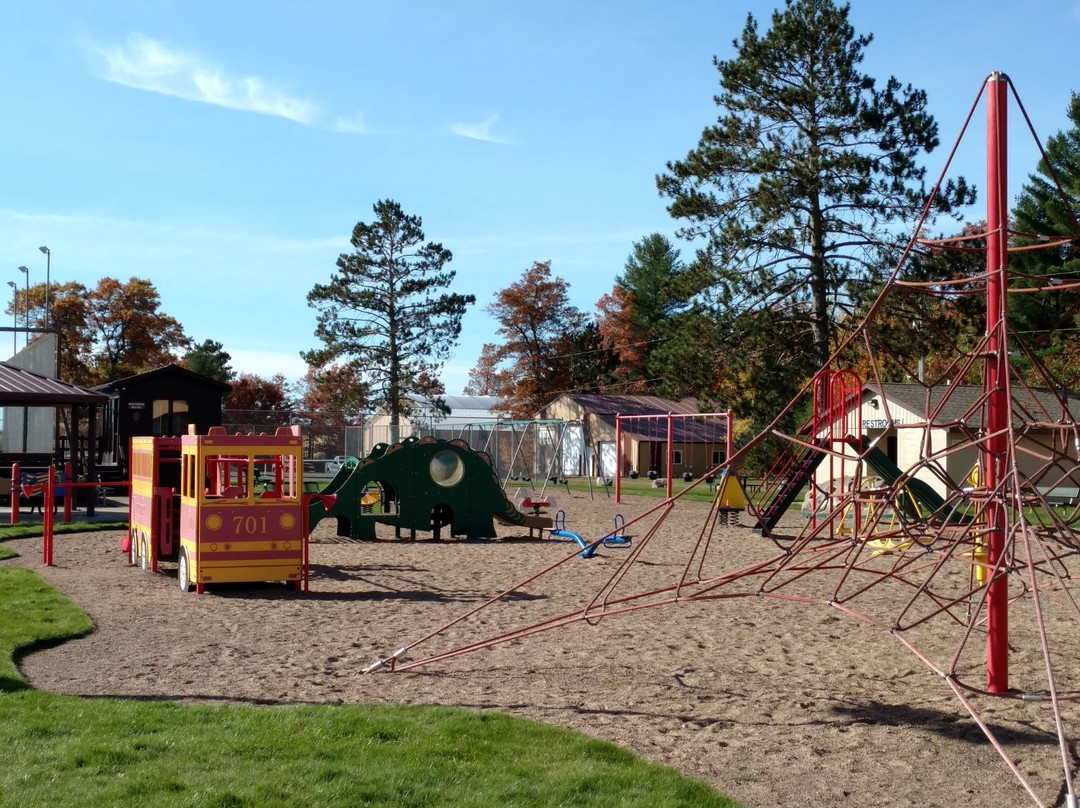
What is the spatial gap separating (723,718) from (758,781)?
1.29m

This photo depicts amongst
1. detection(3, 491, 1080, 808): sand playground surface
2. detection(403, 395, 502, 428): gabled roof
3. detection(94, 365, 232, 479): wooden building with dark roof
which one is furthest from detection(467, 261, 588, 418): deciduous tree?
detection(3, 491, 1080, 808): sand playground surface

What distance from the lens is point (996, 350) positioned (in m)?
7.09

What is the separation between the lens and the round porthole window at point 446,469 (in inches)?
763

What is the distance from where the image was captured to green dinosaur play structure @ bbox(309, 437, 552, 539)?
750 inches

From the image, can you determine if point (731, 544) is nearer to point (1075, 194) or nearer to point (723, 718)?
point (723, 718)

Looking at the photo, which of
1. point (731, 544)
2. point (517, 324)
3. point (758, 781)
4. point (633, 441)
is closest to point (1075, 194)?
point (633, 441)

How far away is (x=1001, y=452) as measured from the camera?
712 centimetres

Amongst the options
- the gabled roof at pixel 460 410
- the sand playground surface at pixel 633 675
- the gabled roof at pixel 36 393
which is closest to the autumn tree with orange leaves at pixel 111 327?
the gabled roof at pixel 460 410

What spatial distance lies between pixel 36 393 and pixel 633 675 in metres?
18.5

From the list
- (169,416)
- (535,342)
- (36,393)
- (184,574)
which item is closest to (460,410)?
(535,342)

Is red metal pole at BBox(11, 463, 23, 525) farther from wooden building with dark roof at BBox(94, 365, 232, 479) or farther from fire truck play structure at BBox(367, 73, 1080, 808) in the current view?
wooden building with dark roof at BBox(94, 365, 232, 479)

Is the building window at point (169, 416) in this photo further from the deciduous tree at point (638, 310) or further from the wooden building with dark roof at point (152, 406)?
the deciduous tree at point (638, 310)

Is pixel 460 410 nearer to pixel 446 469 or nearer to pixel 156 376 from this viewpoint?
pixel 156 376

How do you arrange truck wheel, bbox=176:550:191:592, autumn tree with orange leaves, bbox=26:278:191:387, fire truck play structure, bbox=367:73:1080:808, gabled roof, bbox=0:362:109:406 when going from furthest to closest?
autumn tree with orange leaves, bbox=26:278:191:387
gabled roof, bbox=0:362:109:406
truck wheel, bbox=176:550:191:592
fire truck play structure, bbox=367:73:1080:808
